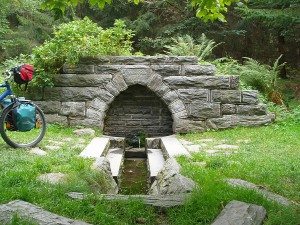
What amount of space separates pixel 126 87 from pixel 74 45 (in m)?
1.43

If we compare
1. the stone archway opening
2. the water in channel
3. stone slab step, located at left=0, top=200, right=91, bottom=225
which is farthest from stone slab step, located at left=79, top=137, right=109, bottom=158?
stone slab step, located at left=0, top=200, right=91, bottom=225

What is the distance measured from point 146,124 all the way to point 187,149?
2947 millimetres

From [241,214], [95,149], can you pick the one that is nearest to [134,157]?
[95,149]

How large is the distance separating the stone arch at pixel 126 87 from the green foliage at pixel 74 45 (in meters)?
0.76

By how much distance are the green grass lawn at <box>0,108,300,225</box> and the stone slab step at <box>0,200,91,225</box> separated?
0.49ft

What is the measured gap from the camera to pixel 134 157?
8.23m

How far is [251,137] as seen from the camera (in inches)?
282

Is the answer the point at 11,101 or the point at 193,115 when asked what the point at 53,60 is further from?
the point at 193,115

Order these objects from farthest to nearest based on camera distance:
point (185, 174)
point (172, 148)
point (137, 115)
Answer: point (137, 115)
point (172, 148)
point (185, 174)

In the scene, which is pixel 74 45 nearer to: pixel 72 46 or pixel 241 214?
pixel 72 46

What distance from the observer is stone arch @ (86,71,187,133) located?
26.6 feet

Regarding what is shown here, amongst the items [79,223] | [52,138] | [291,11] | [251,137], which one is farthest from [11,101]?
[291,11]

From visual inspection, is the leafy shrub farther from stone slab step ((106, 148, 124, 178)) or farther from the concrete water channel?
stone slab step ((106, 148, 124, 178))

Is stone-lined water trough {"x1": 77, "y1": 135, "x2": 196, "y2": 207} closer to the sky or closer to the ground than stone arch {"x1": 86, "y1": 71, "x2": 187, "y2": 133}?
closer to the ground
